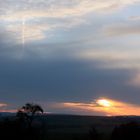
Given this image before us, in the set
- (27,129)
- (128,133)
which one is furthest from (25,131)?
(128,133)

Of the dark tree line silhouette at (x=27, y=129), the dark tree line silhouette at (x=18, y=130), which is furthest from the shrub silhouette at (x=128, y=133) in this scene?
the dark tree line silhouette at (x=18, y=130)

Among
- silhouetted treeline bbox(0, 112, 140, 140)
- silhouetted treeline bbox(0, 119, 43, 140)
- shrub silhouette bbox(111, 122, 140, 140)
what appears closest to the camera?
silhouetted treeline bbox(0, 119, 43, 140)

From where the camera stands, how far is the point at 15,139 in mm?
65625

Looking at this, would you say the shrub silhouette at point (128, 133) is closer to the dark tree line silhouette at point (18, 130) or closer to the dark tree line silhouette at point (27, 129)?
the dark tree line silhouette at point (27, 129)

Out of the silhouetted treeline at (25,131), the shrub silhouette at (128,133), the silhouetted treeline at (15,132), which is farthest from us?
the shrub silhouette at (128,133)

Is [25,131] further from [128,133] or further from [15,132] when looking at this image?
[128,133]

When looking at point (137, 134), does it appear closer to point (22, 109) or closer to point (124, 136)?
point (124, 136)

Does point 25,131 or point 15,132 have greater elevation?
point 25,131

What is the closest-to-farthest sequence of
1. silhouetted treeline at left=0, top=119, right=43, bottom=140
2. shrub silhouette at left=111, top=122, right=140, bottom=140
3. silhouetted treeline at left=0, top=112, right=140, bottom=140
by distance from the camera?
1. silhouetted treeline at left=0, top=119, right=43, bottom=140
2. silhouetted treeline at left=0, top=112, right=140, bottom=140
3. shrub silhouette at left=111, top=122, right=140, bottom=140

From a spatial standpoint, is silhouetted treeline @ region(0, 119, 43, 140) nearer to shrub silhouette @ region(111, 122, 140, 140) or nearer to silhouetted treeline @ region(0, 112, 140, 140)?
silhouetted treeline @ region(0, 112, 140, 140)

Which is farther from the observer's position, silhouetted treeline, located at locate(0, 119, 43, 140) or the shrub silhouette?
the shrub silhouette

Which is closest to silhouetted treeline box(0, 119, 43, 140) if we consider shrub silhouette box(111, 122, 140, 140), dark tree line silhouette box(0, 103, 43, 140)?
dark tree line silhouette box(0, 103, 43, 140)

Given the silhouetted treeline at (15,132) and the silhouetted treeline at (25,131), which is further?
the silhouetted treeline at (25,131)

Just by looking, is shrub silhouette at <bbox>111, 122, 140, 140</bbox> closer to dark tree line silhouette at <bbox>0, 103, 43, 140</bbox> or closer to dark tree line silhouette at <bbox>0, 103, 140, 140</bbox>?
dark tree line silhouette at <bbox>0, 103, 140, 140</bbox>
